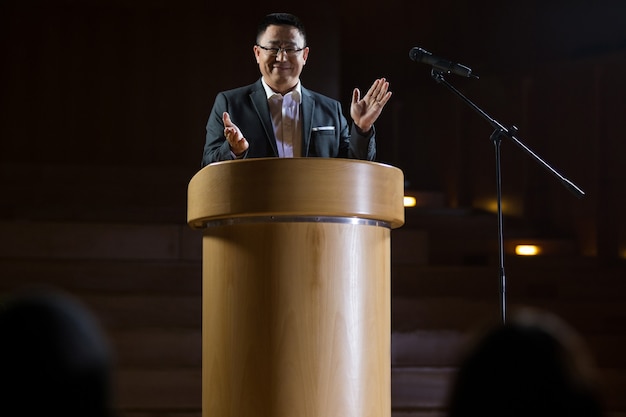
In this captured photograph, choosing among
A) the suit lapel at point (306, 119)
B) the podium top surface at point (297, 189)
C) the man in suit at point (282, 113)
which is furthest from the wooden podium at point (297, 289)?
the suit lapel at point (306, 119)

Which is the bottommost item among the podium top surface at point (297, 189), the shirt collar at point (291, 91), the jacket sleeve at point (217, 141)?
the podium top surface at point (297, 189)

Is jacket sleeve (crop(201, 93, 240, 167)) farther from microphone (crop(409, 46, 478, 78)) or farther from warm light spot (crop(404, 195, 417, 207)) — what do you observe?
warm light spot (crop(404, 195, 417, 207))

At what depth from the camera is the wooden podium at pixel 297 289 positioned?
1.64 m

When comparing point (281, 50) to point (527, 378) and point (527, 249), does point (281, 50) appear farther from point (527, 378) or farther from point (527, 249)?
point (527, 249)

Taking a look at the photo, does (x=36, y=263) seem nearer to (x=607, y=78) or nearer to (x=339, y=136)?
(x=339, y=136)

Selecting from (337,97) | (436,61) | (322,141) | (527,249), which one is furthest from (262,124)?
(337,97)

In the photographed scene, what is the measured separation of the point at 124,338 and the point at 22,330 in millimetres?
2447

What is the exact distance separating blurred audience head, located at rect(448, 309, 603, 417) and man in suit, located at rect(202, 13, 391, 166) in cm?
141

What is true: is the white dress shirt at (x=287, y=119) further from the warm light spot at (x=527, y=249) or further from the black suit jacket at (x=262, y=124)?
the warm light spot at (x=527, y=249)

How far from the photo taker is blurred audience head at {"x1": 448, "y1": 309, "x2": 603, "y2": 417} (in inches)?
22.9

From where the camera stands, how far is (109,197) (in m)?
4.20

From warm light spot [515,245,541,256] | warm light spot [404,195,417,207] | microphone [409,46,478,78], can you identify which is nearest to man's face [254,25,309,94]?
microphone [409,46,478,78]

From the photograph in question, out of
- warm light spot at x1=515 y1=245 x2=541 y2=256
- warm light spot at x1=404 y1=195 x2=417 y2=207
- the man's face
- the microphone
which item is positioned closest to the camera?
the man's face

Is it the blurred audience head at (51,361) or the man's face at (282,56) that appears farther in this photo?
the man's face at (282,56)
